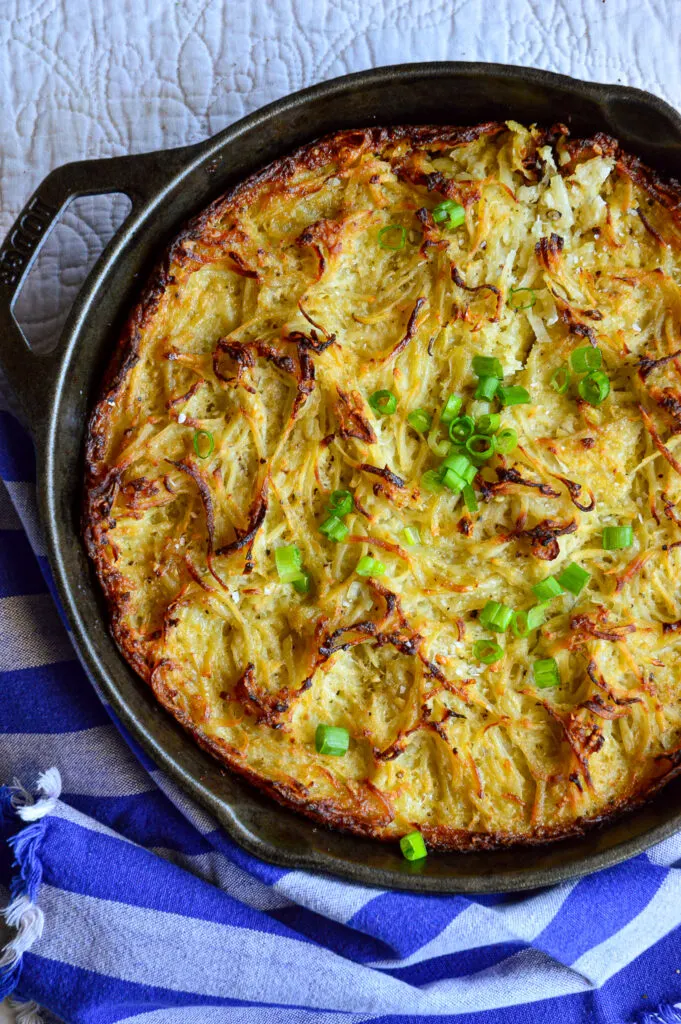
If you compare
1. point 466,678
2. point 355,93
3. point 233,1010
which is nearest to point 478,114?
point 355,93

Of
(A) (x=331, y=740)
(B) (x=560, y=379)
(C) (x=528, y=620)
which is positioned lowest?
(A) (x=331, y=740)

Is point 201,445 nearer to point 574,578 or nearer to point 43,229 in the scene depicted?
point 43,229

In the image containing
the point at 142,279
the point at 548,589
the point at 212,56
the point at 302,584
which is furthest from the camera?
the point at 212,56

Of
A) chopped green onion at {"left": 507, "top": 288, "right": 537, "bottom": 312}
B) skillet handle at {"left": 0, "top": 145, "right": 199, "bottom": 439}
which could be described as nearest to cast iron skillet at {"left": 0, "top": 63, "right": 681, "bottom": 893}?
skillet handle at {"left": 0, "top": 145, "right": 199, "bottom": 439}

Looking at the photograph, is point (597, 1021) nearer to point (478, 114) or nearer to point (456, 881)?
point (456, 881)

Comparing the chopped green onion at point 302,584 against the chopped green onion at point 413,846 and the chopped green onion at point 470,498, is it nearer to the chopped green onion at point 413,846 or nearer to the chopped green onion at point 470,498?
the chopped green onion at point 470,498

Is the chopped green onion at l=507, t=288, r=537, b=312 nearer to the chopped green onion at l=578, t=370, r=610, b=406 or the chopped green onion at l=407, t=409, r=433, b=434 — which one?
the chopped green onion at l=578, t=370, r=610, b=406

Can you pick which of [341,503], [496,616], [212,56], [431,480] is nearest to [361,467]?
[341,503]
